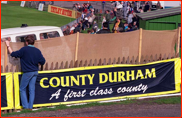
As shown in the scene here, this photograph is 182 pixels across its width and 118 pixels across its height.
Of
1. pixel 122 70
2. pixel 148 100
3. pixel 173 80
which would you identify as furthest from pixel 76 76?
pixel 173 80

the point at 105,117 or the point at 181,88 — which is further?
the point at 181,88

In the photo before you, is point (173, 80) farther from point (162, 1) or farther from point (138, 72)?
point (162, 1)

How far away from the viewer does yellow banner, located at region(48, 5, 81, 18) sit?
113ft

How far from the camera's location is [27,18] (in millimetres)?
33281

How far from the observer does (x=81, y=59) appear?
377 inches

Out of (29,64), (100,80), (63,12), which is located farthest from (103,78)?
(63,12)

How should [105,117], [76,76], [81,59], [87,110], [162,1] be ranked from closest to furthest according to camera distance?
1. [105,117]
2. [87,110]
3. [76,76]
4. [81,59]
5. [162,1]

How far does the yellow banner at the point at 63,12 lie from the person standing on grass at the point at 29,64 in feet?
84.0

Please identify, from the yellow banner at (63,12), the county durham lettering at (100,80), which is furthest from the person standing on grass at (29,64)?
the yellow banner at (63,12)

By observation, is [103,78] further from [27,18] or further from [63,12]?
[63,12]

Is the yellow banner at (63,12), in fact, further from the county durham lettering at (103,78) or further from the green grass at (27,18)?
the county durham lettering at (103,78)

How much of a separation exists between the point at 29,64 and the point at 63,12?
28.8 m

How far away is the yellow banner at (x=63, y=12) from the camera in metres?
34.5

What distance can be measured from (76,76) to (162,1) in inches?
1035
